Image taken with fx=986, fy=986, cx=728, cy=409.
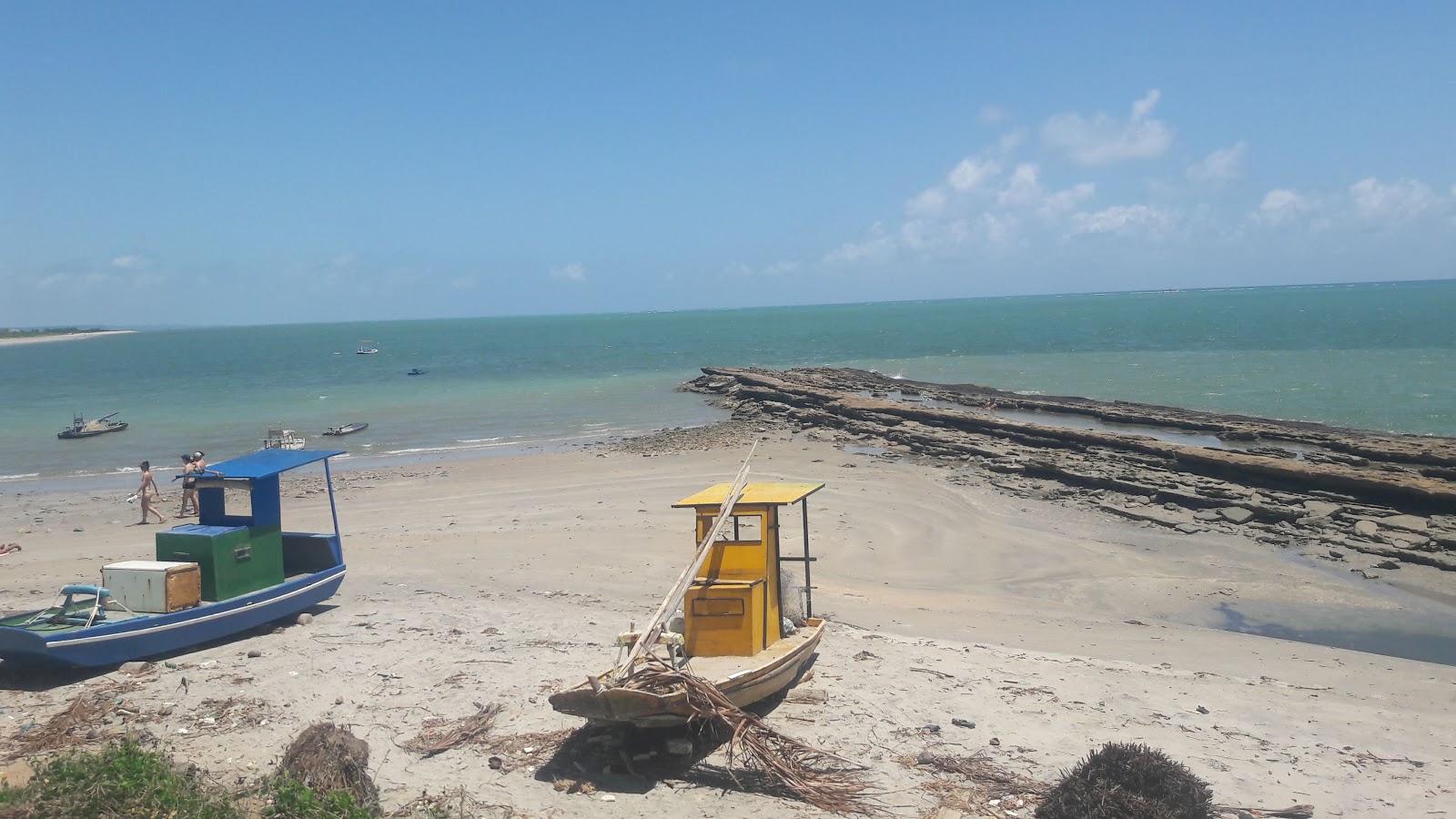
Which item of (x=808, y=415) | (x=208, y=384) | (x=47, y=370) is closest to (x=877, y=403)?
(x=808, y=415)

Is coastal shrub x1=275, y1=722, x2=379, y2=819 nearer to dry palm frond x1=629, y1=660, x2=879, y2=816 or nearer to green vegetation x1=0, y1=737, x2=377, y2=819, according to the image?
green vegetation x1=0, y1=737, x2=377, y2=819

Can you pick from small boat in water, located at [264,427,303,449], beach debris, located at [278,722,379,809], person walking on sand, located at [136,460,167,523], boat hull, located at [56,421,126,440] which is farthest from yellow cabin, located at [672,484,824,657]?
boat hull, located at [56,421,126,440]

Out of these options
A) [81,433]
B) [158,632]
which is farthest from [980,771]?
[81,433]

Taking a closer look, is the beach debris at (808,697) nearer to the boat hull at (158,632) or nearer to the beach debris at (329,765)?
the beach debris at (329,765)

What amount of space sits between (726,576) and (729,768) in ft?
7.19

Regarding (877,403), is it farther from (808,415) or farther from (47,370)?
(47,370)

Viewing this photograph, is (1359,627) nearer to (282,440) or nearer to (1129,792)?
(1129,792)

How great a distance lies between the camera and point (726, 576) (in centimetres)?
957

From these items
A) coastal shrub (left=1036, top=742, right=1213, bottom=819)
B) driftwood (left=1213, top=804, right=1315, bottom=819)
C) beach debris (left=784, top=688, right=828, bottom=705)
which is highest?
coastal shrub (left=1036, top=742, right=1213, bottom=819)

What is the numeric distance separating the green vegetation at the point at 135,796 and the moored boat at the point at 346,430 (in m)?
29.1

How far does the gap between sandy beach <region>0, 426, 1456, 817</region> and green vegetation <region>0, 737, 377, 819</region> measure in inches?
32.4

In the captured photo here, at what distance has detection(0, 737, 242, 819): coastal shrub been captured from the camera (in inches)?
236

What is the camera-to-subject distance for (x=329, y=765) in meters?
7.02

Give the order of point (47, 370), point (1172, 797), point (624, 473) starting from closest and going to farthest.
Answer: point (1172, 797) < point (624, 473) < point (47, 370)
